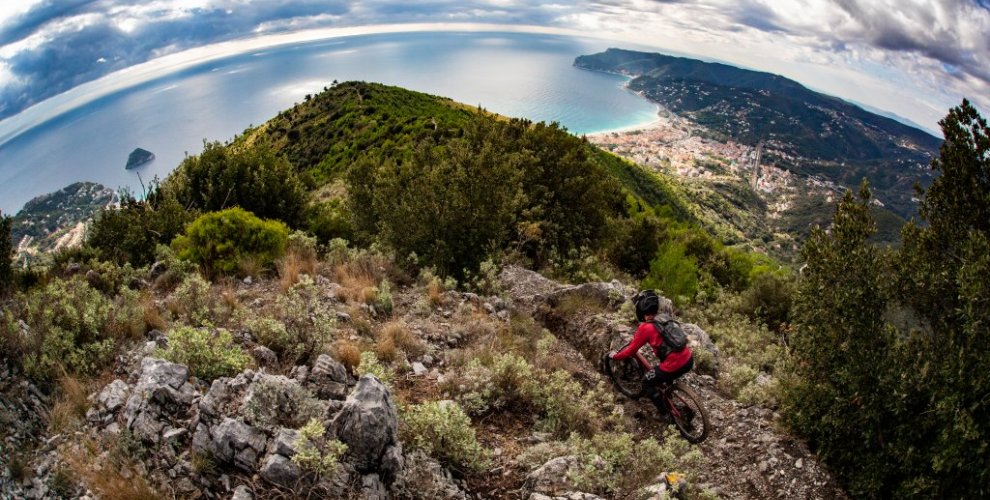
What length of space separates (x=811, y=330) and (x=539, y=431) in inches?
154

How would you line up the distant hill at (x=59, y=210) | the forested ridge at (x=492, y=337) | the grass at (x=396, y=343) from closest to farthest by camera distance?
the forested ridge at (x=492, y=337)
the grass at (x=396, y=343)
the distant hill at (x=59, y=210)

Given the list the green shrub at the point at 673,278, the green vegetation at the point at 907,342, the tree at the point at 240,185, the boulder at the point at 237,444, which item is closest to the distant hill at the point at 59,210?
the tree at the point at 240,185

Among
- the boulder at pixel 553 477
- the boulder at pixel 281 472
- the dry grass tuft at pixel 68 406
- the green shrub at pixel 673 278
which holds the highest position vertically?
the boulder at pixel 281 472

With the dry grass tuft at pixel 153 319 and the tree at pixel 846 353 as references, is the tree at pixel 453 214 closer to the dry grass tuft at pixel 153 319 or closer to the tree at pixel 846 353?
the dry grass tuft at pixel 153 319

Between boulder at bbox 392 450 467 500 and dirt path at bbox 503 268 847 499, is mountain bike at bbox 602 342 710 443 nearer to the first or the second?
dirt path at bbox 503 268 847 499

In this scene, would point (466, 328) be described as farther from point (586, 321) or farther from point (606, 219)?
point (606, 219)

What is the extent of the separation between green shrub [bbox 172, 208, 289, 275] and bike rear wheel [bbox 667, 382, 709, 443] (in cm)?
861

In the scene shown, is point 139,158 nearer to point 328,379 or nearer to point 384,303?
point 384,303

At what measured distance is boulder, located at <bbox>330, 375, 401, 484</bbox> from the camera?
417 centimetres

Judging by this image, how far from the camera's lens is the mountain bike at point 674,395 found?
697 centimetres

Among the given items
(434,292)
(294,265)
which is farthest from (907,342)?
(294,265)

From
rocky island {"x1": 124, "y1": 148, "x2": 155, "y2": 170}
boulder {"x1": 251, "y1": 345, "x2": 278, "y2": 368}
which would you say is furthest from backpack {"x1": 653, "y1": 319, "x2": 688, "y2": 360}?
rocky island {"x1": 124, "y1": 148, "x2": 155, "y2": 170}

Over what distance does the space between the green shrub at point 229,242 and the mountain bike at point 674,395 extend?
781cm

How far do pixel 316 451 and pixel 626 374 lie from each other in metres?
5.95
